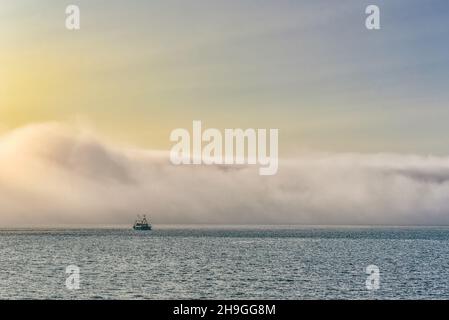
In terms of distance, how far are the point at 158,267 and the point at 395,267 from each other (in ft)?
126

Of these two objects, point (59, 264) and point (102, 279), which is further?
point (59, 264)

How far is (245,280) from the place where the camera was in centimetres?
7688

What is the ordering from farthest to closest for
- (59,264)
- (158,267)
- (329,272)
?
1. (59,264)
2. (158,267)
3. (329,272)
